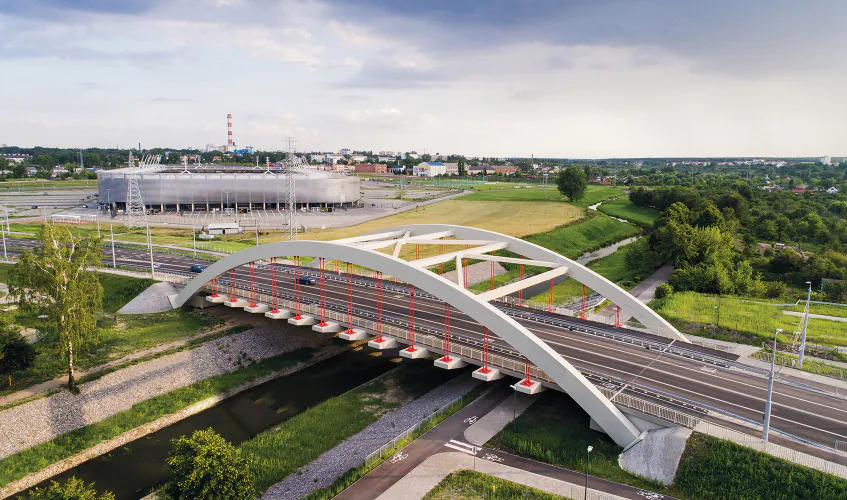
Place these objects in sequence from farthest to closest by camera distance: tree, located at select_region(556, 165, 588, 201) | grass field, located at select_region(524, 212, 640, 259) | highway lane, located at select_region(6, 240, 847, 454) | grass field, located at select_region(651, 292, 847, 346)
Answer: tree, located at select_region(556, 165, 588, 201)
grass field, located at select_region(524, 212, 640, 259)
grass field, located at select_region(651, 292, 847, 346)
highway lane, located at select_region(6, 240, 847, 454)

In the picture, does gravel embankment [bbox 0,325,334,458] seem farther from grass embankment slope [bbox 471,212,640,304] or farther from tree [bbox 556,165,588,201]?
tree [bbox 556,165,588,201]

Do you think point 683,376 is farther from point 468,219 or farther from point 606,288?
point 468,219

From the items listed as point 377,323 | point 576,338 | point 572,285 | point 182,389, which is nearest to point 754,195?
point 572,285

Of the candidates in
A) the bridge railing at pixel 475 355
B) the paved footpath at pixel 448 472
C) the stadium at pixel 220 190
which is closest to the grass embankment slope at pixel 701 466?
the paved footpath at pixel 448 472

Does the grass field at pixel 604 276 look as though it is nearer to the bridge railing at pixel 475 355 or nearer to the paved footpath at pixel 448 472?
the bridge railing at pixel 475 355

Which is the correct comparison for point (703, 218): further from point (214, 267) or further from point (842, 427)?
point (214, 267)

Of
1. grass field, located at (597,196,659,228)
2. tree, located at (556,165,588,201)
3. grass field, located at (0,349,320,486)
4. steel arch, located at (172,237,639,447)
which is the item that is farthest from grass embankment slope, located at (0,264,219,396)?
tree, located at (556,165,588,201)

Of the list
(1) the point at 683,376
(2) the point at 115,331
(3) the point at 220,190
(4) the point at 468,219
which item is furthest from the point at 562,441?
(3) the point at 220,190
